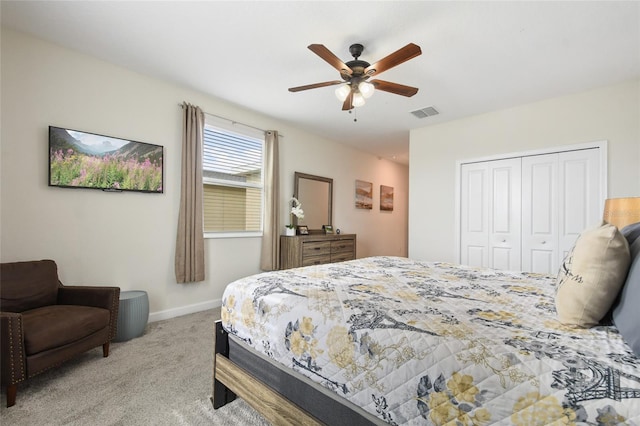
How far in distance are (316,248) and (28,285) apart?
3.14 meters

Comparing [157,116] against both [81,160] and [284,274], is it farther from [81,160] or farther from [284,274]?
[284,274]

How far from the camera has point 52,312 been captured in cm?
208

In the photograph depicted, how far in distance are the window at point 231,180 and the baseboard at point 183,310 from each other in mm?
872

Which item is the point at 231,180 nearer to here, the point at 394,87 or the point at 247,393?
the point at 394,87

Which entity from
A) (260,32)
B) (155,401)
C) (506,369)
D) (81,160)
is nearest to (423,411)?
(506,369)

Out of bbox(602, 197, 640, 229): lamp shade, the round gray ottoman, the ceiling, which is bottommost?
the round gray ottoman

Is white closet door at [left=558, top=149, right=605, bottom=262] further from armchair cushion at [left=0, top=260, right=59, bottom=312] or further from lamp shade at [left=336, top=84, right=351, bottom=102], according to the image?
armchair cushion at [left=0, top=260, right=59, bottom=312]

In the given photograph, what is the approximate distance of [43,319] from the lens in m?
1.94

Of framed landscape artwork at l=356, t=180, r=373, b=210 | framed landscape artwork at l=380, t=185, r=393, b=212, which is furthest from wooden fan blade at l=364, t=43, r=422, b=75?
framed landscape artwork at l=380, t=185, r=393, b=212

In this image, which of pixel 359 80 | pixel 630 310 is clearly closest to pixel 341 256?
pixel 359 80

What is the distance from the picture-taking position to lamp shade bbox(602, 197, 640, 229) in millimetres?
2172

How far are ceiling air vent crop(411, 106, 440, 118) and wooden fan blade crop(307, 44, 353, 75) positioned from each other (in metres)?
1.94

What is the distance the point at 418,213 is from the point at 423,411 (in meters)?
4.03

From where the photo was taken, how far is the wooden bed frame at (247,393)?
1.29 meters
